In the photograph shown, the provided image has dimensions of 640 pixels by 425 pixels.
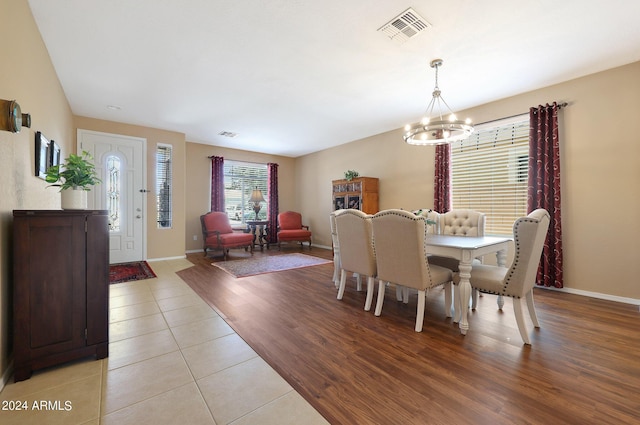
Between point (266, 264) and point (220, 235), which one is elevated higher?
point (220, 235)

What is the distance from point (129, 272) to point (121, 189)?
1.72 m

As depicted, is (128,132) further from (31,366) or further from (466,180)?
(466,180)

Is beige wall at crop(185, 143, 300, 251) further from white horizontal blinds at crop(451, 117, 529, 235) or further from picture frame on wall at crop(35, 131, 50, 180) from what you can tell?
white horizontal blinds at crop(451, 117, 529, 235)

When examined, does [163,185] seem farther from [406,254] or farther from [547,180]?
[547,180]

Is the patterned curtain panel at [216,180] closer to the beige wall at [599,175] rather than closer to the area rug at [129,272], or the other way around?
the area rug at [129,272]

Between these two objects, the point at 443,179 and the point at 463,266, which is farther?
the point at 443,179

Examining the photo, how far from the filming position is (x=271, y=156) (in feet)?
25.5

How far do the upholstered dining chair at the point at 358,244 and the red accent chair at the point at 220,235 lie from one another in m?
3.44

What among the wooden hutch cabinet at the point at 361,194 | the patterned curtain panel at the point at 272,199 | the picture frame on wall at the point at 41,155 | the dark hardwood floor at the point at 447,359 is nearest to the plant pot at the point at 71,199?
the picture frame on wall at the point at 41,155

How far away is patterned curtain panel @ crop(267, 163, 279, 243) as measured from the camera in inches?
295

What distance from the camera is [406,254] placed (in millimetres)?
2311

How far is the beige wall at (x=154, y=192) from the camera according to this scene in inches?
199

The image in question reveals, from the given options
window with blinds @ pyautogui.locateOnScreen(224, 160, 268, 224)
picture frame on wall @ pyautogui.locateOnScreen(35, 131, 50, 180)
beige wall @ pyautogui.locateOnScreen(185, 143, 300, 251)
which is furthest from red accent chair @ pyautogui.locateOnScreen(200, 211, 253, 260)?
picture frame on wall @ pyautogui.locateOnScreen(35, 131, 50, 180)

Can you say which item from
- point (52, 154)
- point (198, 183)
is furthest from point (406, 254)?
point (198, 183)
